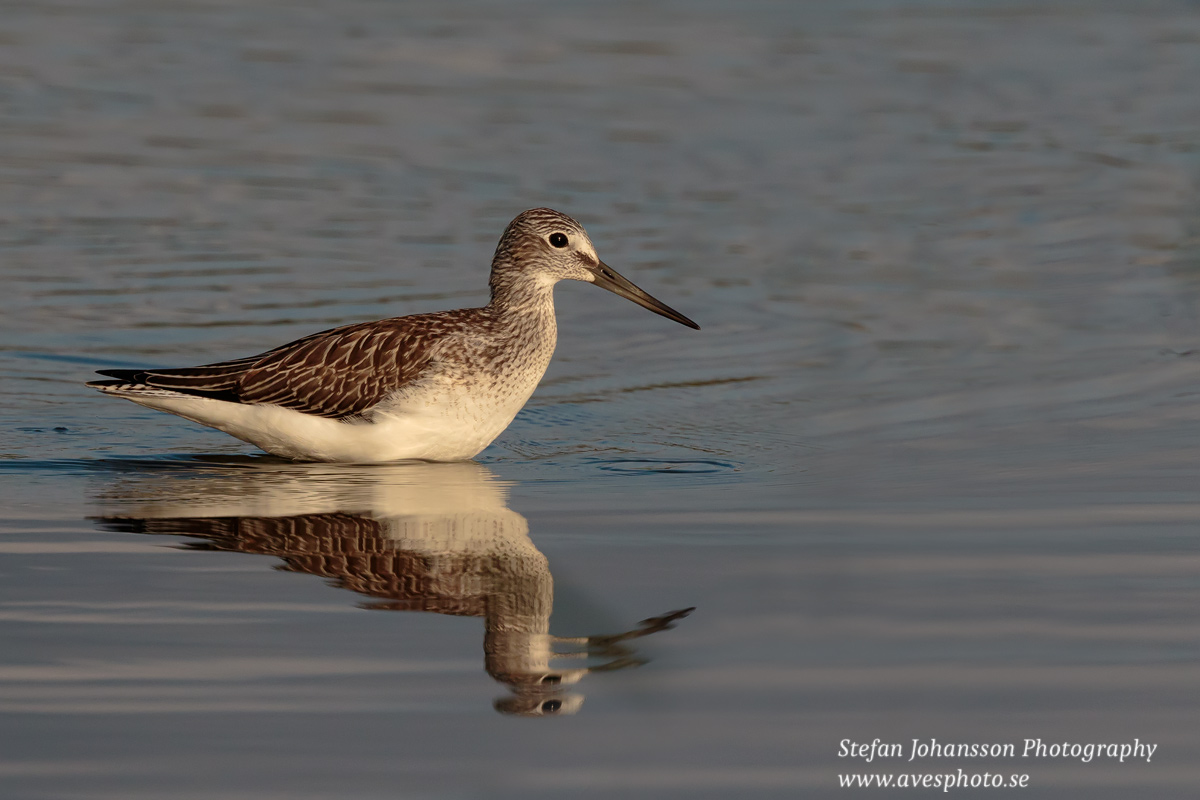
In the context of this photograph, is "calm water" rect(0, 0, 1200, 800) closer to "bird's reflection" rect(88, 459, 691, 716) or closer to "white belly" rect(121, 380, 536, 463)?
"bird's reflection" rect(88, 459, 691, 716)

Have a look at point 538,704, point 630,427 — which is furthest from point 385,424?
point 538,704

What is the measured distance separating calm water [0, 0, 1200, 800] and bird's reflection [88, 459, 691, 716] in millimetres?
33

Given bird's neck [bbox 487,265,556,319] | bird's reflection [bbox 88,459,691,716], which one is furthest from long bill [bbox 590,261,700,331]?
bird's reflection [bbox 88,459,691,716]

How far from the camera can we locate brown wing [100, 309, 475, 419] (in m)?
9.81

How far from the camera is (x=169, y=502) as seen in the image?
8609 millimetres

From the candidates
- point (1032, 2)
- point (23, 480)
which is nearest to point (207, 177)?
point (23, 480)

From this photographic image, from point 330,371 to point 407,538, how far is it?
2.44m

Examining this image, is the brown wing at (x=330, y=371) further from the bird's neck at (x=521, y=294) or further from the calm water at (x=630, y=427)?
the calm water at (x=630, y=427)

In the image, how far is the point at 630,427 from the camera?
1036cm

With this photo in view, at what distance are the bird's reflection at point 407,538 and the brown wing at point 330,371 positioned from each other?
1.27 ft

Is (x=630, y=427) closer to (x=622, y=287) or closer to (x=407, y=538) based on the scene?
(x=622, y=287)

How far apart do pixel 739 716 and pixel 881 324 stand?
720 centimetres

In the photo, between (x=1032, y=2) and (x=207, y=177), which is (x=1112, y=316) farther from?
(x=1032, y=2)

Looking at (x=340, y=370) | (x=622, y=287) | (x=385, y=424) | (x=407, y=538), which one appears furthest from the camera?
(x=622, y=287)
